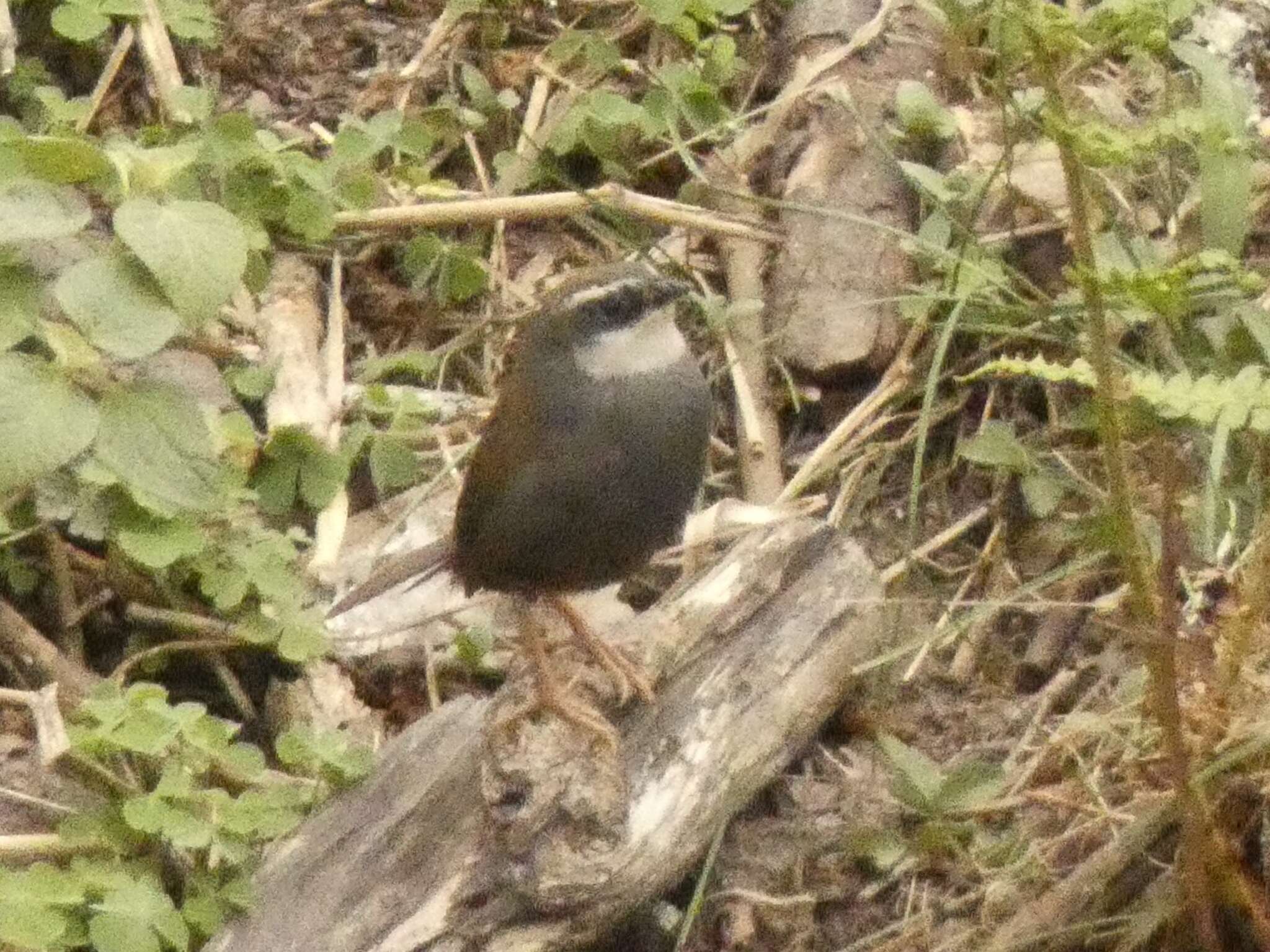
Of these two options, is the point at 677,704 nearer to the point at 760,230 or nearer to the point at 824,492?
the point at 824,492

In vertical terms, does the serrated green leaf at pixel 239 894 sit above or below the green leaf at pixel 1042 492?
below

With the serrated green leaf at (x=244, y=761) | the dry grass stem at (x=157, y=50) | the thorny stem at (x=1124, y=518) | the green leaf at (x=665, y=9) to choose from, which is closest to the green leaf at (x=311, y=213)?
the dry grass stem at (x=157, y=50)

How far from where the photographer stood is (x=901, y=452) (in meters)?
4.52

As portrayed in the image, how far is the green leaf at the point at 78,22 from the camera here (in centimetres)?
479

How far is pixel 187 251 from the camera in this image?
3.52 meters

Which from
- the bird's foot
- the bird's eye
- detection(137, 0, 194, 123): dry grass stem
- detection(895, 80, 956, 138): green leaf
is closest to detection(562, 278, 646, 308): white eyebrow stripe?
the bird's eye

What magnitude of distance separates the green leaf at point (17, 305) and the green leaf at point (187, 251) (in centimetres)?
26

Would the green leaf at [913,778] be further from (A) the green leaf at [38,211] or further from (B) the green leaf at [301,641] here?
(A) the green leaf at [38,211]

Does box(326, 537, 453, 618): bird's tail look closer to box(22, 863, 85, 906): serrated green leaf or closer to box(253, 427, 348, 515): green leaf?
box(253, 427, 348, 515): green leaf

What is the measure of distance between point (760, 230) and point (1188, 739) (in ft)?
7.25

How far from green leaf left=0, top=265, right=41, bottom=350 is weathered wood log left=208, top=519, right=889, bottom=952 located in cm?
103

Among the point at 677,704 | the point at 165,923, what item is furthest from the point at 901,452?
the point at 165,923

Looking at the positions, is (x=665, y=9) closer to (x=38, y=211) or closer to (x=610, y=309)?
(x=610, y=309)

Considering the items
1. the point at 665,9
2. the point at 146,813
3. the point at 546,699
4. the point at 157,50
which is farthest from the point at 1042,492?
the point at 157,50
